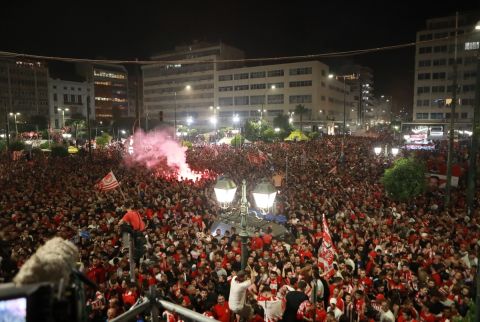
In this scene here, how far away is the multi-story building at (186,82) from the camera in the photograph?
3688 inches

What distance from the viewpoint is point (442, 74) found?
7900cm

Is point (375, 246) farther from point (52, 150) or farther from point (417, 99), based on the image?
point (417, 99)

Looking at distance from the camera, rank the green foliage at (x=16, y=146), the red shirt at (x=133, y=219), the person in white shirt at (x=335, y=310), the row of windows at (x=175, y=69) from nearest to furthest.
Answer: the person in white shirt at (x=335, y=310) < the red shirt at (x=133, y=219) < the green foliage at (x=16, y=146) < the row of windows at (x=175, y=69)

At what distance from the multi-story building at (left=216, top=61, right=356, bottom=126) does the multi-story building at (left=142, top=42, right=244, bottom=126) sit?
3.78m

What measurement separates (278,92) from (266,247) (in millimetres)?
74709

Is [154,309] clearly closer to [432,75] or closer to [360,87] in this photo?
[432,75]

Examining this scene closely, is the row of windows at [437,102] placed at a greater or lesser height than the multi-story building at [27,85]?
lesser

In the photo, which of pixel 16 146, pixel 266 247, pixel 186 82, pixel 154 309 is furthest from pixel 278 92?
pixel 154 309

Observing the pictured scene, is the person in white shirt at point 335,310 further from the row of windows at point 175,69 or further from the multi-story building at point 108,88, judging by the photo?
the multi-story building at point 108,88

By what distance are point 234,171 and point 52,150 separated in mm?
18618

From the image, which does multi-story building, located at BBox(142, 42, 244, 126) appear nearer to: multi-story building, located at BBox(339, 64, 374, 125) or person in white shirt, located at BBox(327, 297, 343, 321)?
multi-story building, located at BBox(339, 64, 374, 125)

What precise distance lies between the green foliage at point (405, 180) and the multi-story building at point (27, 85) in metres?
95.6

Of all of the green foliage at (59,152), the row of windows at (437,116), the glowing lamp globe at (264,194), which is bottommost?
the green foliage at (59,152)

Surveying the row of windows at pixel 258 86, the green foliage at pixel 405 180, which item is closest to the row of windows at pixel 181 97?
the row of windows at pixel 258 86
